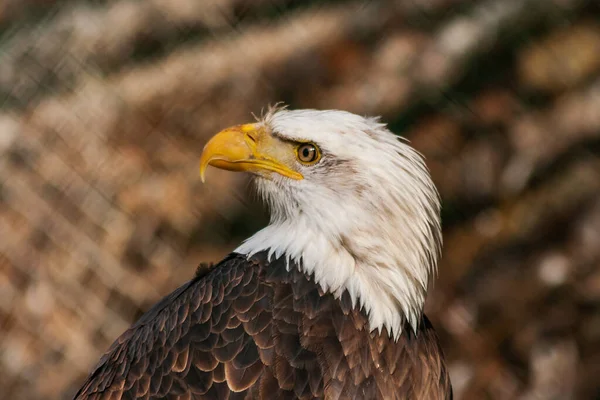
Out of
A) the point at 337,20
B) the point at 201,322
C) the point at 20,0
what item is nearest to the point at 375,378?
the point at 201,322

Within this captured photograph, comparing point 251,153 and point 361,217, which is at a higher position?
point 251,153

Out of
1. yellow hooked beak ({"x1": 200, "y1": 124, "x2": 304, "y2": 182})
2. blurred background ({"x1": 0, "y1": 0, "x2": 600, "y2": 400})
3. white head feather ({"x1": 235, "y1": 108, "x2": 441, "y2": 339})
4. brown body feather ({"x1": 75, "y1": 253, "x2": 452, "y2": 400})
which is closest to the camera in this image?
brown body feather ({"x1": 75, "y1": 253, "x2": 452, "y2": 400})

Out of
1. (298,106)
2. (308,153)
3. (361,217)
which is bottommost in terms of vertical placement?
(298,106)

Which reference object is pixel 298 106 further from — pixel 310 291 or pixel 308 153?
pixel 310 291

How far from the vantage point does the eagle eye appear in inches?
117

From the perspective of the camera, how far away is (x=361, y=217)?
9.45 ft

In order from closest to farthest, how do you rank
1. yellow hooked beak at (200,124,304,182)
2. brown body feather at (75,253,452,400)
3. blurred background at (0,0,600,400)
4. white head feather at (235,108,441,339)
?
1. brown body feather at (75,253,452,400)
2. white head feather at (235,108,441,339)
3. yellow hooked beak at (200,124,304,182)
4. blurred background at (0,0,600,400)

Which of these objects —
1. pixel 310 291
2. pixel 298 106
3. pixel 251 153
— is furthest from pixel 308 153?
pixel 298 106

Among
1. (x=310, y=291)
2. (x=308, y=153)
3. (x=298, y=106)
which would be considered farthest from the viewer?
(x=298, y=106)

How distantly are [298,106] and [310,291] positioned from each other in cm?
298

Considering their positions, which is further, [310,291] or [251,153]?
[251,153]

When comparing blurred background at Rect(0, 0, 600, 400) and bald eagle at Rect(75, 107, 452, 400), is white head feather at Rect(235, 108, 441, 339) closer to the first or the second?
bald eagle at Rect(75, 107, 452, 400)

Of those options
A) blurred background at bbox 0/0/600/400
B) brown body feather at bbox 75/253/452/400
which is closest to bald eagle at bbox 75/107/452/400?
brown body feather at bbox 75/253/452/400

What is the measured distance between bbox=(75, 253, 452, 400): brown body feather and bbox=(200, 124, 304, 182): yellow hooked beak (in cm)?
31
